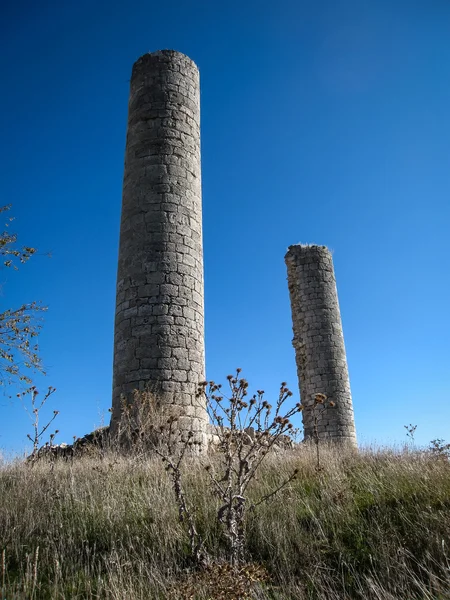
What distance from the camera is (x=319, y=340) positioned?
589 inches

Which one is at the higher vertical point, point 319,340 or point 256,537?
point 319,340

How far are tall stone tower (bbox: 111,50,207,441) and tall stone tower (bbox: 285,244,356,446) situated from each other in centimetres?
686

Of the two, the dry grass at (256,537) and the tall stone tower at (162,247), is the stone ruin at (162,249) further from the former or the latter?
the dry grass at (256,537)

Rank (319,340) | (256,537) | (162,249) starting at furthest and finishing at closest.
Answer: (319,340) < (162,249) < (256,537)

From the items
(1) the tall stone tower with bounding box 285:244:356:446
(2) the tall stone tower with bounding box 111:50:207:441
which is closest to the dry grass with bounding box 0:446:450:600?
(2) the tall stone tower with bounding box 111:50:207:441

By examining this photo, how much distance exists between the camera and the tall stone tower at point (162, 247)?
7.96 metres

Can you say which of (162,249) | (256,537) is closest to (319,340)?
(162,249)

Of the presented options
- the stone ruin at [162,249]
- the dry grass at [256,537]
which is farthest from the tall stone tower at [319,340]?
the dry grass at [256,537]

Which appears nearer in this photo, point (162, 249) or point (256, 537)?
point (256, 537)

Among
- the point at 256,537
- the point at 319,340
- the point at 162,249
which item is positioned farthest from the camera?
the point at 319,340

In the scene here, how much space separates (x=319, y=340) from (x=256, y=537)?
11.5 meters

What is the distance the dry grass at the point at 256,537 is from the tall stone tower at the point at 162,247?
2.71 m

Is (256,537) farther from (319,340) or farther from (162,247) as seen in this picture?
(319,340)

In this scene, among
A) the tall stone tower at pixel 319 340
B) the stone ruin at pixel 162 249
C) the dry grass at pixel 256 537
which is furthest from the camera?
the tall stone tower at pixel 319 340
